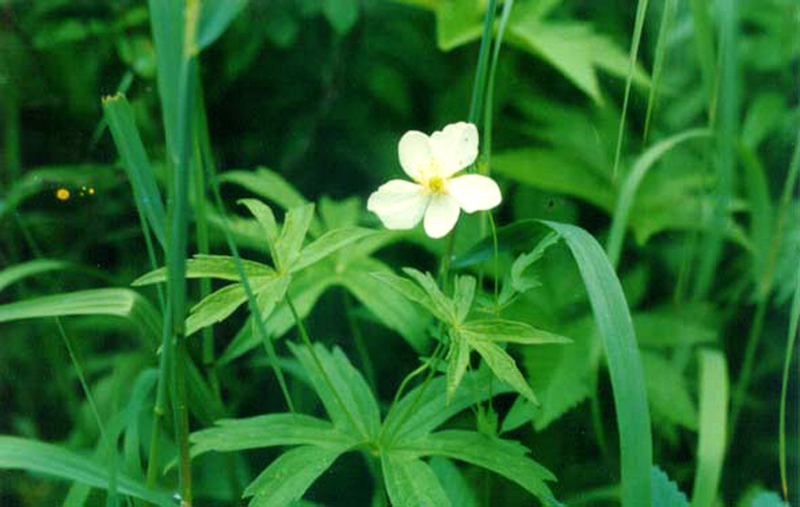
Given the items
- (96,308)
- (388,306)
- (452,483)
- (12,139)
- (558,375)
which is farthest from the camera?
(12,139)

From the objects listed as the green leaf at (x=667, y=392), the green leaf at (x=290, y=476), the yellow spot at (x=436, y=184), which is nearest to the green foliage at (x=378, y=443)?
the green leaf at (x=290, y=476)

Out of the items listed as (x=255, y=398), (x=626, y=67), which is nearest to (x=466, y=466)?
(x=255, y=398)

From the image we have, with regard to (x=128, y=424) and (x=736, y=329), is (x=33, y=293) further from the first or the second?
(x=736, y=329)

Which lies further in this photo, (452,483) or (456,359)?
(452,483)

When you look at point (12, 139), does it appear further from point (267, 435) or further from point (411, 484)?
point (411, 484)

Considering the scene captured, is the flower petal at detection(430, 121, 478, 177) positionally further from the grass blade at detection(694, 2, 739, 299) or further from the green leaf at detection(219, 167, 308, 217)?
the green leaf at detection(219, 167, 308, 217)

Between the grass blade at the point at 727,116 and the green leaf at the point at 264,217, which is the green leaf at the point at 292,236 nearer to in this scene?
the green leaf at the point at 264,217

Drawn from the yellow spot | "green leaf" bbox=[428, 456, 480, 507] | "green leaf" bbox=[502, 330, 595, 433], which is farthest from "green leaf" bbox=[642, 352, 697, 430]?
the yellow spot

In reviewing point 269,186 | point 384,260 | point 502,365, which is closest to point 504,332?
point 502,365
